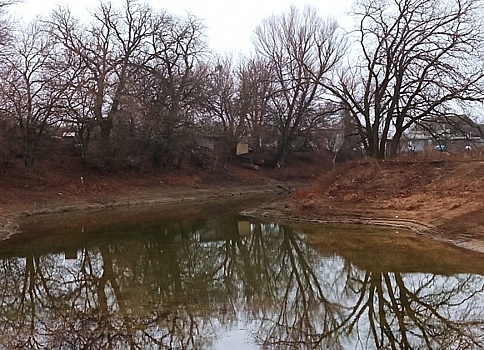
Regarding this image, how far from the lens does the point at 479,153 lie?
26938 millimetres

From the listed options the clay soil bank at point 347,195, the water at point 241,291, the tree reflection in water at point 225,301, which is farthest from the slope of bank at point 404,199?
the tree reflection in water at point 225,301

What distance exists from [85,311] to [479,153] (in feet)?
72.4

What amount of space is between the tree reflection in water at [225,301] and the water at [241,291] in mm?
33

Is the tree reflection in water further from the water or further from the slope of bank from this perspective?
the slope of bank

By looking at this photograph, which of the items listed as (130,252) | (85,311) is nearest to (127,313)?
(85,311)

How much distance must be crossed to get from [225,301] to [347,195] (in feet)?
52.6

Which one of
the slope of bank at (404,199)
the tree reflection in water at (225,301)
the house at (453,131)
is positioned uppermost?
the house at (453,131)

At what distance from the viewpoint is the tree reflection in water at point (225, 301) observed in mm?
8844

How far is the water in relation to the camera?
8.92 meters

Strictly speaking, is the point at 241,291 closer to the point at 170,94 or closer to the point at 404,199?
the point at 404,199

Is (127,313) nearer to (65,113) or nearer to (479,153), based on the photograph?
(479,153)

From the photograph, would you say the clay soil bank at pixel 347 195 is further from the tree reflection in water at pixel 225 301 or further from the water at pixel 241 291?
the tree reflection in water at pixel 225 301

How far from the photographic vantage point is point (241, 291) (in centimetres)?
1252

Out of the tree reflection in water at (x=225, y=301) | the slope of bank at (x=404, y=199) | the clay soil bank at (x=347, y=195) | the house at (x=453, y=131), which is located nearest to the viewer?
the tree reflection in water at (x=225, y=301)
